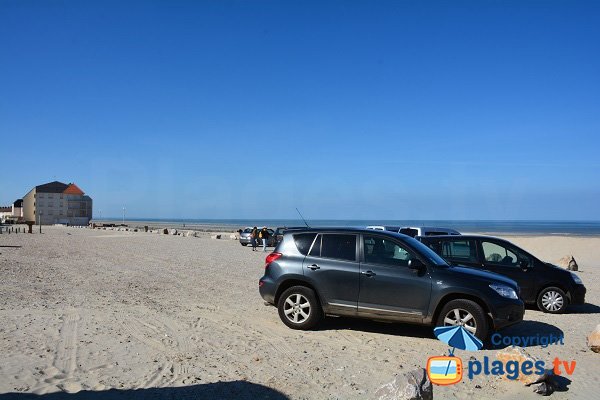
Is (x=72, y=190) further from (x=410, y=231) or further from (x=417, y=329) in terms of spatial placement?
(x=417, y=329)

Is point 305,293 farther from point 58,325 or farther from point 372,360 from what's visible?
point 58,325

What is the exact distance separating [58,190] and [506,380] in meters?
123

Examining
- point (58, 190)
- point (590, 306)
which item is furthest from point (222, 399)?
point (58, 190)

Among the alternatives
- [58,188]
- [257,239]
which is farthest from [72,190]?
[257,239]

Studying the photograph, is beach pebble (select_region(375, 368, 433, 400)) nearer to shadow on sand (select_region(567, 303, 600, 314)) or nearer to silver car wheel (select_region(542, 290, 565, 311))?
silver car wheel (select_region(542, 290, 565, 311))

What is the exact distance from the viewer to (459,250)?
10828 millimetres

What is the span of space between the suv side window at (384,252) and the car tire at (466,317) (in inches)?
35.5

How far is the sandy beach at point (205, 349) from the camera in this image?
538 centimetres

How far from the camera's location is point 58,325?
26.1ft

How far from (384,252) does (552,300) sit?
178 inches

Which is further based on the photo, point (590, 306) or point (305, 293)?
point (590, 306)

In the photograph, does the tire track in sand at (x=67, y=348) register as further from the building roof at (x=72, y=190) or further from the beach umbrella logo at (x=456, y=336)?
the building roof at (x=72, y=190)

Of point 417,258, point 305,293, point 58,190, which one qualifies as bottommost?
point 305,293

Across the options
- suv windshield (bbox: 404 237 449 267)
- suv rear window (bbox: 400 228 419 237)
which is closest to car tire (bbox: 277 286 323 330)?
suv windshield (bbox: 404 237 449 267)
